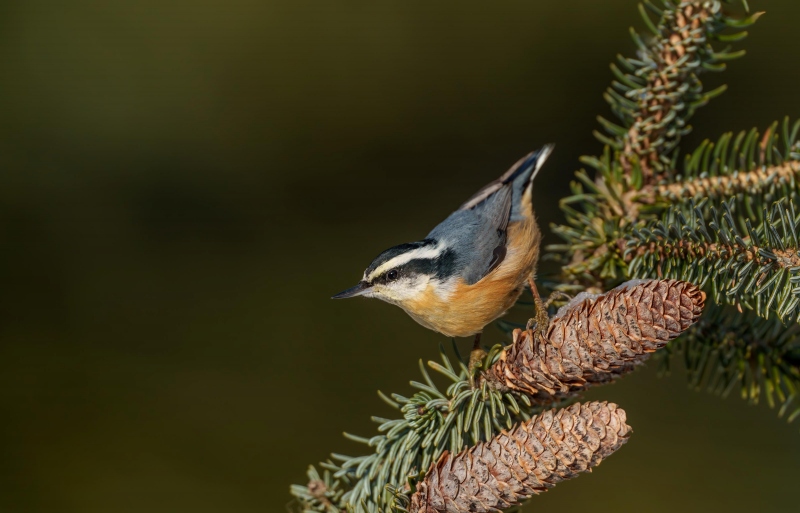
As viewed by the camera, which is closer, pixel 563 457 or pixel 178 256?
pixel 563 457

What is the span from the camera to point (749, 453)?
6.56 ft

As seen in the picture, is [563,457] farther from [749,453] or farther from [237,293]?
[237,293]

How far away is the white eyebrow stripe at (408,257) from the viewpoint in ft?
5.70

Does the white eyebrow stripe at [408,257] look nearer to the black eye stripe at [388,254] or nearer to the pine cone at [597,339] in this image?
the black eye stripe at [388,254]

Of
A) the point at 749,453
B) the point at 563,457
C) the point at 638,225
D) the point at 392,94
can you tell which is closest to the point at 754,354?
the point at 638,225

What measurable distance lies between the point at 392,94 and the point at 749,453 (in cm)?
167

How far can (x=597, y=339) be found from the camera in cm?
108

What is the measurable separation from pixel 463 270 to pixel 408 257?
15 centimetres

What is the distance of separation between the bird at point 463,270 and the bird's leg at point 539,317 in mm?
16

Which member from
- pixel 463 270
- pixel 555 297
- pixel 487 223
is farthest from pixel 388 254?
pixel 555 297

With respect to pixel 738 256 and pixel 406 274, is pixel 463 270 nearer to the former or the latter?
pixel 406 274

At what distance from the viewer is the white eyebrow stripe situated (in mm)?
1737

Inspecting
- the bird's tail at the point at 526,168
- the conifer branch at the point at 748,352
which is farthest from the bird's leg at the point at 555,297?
the bird's tail at the point at 526,168

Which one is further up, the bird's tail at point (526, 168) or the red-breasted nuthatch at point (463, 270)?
the bird's tail at point (526, 168)
